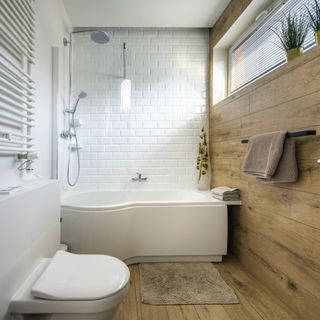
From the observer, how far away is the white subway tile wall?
3.11 metres

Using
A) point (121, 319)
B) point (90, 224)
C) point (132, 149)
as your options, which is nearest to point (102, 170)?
point (132, 149)

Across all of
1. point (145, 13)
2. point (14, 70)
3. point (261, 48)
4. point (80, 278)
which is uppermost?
point (145, 13)

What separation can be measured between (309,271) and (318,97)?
1.04 metres

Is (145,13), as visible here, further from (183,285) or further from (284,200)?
(183,285)

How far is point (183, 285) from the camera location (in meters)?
1.96

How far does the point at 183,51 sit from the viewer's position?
3.24 meters

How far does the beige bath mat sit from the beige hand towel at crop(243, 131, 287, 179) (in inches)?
37.4

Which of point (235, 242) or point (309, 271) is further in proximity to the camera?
point (235, 242)

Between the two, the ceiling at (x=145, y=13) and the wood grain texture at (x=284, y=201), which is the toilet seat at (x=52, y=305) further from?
the ceiling at (x=145, y=13)

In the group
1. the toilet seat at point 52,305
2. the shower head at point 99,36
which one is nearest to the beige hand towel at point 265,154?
the toilet seat at point 52,305

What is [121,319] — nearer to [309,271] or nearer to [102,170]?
[309,271]

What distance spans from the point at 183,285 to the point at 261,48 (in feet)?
7.69

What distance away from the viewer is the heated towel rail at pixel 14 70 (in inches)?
51.4

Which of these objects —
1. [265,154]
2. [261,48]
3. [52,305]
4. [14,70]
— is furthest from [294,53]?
[52,305]
